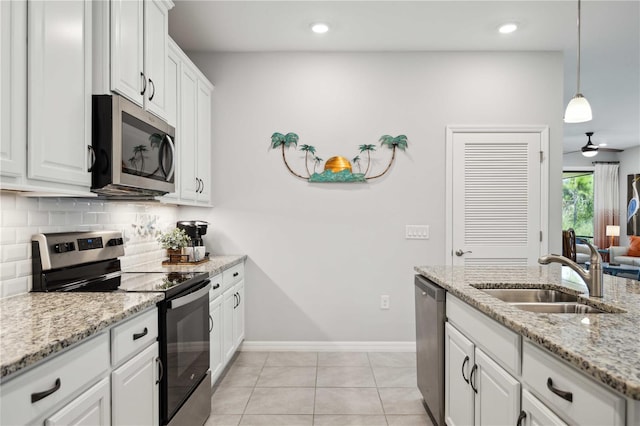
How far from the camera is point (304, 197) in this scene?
146 inches

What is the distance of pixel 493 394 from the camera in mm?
1553

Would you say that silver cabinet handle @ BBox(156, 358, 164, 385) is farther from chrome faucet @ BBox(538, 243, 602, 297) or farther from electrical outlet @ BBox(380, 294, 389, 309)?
electrical outlet @ BBox(380, 294, 389, 309)

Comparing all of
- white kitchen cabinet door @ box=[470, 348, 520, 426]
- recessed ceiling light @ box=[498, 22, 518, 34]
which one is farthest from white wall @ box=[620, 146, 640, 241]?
white kitchen cabinet door @ box=[470, 348, 520, 426]

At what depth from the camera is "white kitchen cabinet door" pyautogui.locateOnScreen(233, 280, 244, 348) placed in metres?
3.32

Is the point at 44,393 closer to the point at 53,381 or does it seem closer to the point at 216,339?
the point at 53,381

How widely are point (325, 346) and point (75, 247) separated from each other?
7.76ft

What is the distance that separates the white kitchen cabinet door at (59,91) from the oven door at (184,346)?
73 centimetres

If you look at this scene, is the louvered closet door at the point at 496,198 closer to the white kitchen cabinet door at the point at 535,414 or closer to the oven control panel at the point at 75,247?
the white kitchen cabinet door at the point at 535,414

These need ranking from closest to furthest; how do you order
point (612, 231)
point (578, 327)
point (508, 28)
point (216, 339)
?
point (578, 327), point (216, 339), point (508, 28), point (612, 231)

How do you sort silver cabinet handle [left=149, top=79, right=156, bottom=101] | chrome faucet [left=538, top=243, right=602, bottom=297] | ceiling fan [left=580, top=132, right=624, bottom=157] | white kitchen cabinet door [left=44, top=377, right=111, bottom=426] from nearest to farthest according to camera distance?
white kitchen cabinet door [left=44, top=377, right=111, bottom=426] → chrome faucet [left=538, top=243, right=602, bottom=297] → silver cabinet handle [left=149, top=79, right=156, bottom=101] → ceiling fan [left=580, top=132, right=624, bottom=157]

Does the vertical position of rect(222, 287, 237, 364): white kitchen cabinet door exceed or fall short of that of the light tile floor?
it exceeds it

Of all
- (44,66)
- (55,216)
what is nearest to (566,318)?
(44,66)

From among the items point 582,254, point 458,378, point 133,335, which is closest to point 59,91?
point 133,335

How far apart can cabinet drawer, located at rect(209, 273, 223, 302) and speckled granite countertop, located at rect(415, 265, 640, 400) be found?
4.84 feet
